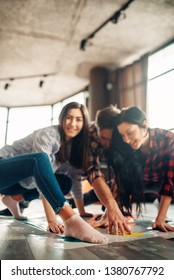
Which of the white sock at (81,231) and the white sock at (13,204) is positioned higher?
the white sock at (81,231)

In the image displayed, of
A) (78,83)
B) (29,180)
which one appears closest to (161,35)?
(78,83)

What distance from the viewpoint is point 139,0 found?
10.6ft

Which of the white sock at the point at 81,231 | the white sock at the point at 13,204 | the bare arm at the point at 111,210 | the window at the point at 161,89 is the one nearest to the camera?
the white sock at the point at 81,231

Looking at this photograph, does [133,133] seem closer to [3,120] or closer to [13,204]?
[13,204]

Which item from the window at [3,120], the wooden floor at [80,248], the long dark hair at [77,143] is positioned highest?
the window at [3,120]

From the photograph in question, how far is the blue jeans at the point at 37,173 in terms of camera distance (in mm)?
1042

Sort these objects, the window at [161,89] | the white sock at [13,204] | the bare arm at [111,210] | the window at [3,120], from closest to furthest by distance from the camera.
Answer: the bare arm at [111,210] → the white sock at [13,204] → the window at [161,89] → the window at [3,120]

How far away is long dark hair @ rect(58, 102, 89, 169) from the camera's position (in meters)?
1.46

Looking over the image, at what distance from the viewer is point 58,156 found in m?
1.50

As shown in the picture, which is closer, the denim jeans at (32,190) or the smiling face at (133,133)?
the smiling face at (133,133)

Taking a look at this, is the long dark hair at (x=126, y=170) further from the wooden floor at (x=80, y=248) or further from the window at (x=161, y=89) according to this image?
the window at (x=161, y=89)

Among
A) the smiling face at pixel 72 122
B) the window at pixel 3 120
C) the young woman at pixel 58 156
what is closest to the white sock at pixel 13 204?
the young woman at pixel 58 156

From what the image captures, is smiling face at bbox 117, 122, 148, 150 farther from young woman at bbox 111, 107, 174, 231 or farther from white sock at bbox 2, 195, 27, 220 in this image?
white sock at bbox 2, 195, 27, 220

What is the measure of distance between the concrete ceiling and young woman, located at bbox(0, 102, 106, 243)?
2.51 metres
